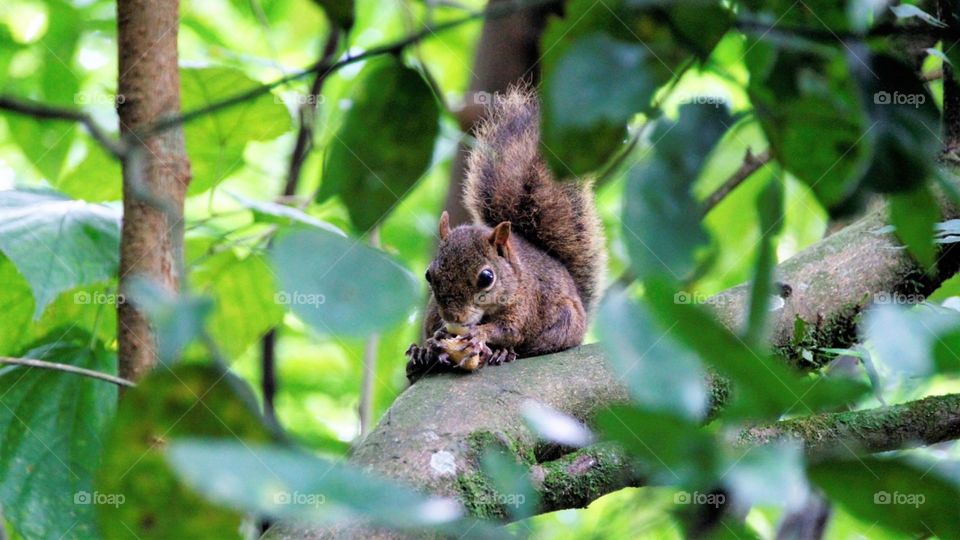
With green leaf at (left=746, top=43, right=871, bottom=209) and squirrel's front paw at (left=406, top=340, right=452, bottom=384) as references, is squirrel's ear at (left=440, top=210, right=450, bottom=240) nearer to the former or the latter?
squirrel's front paw at (left=406, top=340, right=452, bottom=384)

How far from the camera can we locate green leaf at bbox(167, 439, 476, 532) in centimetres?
20

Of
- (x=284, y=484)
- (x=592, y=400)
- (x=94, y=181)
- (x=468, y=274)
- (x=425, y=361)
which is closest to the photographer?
(x=284, y=484)

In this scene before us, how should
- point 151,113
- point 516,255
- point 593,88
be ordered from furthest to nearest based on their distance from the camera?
point 516,255
point 151,113
point 593,88

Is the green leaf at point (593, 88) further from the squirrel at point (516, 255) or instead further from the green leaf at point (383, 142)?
the squirrel at point (516, 255)

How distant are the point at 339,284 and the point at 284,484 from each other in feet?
0.25

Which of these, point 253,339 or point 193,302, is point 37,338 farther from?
point 193,302

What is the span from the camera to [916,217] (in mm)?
339

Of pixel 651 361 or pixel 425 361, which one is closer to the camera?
pixel 651 361

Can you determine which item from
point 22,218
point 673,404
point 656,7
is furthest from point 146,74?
point 673,404
